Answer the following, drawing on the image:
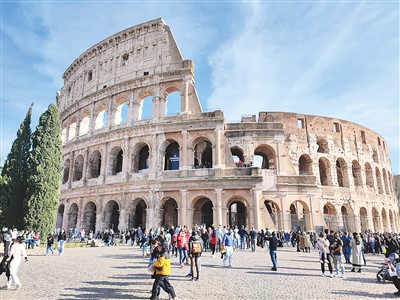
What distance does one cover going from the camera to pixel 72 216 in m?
24.8

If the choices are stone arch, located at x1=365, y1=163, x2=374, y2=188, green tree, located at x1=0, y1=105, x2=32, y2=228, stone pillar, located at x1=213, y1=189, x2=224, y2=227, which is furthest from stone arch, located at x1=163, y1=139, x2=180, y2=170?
stone arch, located at x1=365, y1=163, x2=374, y2=188

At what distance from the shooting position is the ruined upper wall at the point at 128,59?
24.1m

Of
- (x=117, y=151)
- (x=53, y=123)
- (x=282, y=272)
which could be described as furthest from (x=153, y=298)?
(x=117, y=151)

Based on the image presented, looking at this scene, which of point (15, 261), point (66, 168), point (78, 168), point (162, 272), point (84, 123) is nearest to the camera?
point (162, 272)

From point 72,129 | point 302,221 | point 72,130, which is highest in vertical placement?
point 72,129

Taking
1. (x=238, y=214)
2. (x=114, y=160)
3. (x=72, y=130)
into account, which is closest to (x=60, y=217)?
(x=114, y=160)

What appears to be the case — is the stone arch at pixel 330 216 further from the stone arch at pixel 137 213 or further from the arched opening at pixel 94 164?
the arched opening at pixel 94 164

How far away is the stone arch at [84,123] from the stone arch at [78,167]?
2629 mm

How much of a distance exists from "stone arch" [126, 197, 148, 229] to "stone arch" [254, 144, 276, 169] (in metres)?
11.3

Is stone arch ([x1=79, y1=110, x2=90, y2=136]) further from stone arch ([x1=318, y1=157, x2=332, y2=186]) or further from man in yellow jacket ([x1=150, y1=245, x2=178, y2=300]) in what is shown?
man in yellow jacket ([x1=150, y1=245, x2=178, y2=300])

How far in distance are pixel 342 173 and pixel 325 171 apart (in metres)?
2.04

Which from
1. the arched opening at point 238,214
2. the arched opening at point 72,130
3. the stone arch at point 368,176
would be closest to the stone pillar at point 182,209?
the arched opening at point 238,214

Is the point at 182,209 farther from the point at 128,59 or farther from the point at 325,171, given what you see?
the point at 325,171

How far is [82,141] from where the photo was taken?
25.6 m
